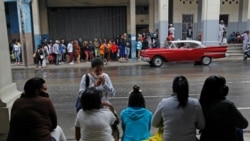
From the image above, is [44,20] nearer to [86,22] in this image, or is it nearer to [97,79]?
[86,22]

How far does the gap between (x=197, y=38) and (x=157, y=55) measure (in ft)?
24.8

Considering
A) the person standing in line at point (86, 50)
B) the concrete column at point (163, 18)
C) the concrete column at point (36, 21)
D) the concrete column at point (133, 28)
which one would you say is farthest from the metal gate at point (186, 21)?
the concrete column at point (36, 21)

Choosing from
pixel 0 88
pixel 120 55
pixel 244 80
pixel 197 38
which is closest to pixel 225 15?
pixel 197 38

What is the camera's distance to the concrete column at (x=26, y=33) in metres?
20.6

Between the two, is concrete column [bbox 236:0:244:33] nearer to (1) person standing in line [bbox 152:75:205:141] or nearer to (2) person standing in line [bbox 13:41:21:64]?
(2) person standing in line [bbox 13:41:21:64]

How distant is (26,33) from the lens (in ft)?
69.6

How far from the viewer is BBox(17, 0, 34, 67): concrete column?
2064cm

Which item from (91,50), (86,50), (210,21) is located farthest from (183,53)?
(86,50)

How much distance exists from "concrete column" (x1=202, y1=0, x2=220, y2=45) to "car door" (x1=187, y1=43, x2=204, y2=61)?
4.83 meters

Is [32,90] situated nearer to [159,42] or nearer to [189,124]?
[189,124]

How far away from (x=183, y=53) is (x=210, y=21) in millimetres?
5747

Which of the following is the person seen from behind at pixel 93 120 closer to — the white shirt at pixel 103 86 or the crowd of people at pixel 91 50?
the white shirt at pixel 103 86

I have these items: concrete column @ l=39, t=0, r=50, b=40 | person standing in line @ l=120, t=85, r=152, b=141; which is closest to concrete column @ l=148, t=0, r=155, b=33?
concrete column @ l=39, t=0, r=50, b=40

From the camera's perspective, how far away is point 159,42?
73.9ft
